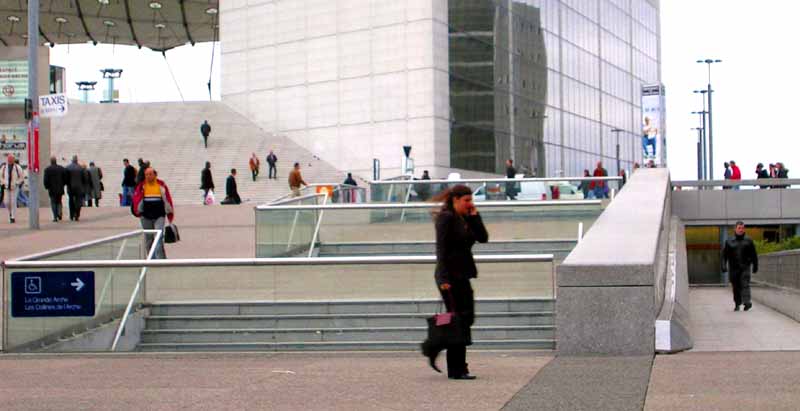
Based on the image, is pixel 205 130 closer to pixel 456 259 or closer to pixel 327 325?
pixel 327 325

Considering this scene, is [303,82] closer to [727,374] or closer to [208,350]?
[208,350]

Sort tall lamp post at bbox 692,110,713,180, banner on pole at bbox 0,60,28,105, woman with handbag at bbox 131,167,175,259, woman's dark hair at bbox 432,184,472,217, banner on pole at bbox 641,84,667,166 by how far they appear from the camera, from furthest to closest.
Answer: tall lamp post at bbox 692,110,713,180 < banner on pole at bbox 641,84,667,166 < banner on pole at bbox 0,60,28,105 < woman with handbag at bbox 131,167,175,259 < woman's dark hair at bbox 432,184,472,217

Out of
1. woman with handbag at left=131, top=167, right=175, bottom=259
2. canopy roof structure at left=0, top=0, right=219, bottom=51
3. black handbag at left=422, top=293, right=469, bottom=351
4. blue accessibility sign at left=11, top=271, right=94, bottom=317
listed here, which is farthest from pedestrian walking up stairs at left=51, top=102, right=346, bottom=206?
black handbag at left=422, top=293, right=469, bottom=351

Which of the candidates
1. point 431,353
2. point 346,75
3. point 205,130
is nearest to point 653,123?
point 346,75

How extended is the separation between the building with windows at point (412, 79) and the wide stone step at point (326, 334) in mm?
48913

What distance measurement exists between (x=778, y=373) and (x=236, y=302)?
6135mm

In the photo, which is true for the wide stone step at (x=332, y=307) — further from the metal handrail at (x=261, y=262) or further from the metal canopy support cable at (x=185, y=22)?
the metal canopy support cable at (x=185, y=22)

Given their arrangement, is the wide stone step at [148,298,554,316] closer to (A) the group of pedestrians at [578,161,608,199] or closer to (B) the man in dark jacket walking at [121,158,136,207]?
(A) the group of pedestrians at [578,161,608,199]

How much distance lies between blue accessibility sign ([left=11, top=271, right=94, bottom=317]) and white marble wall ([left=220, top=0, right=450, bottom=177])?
49.2 m

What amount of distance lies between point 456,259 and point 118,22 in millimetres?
80146

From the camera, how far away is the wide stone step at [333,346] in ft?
40.6

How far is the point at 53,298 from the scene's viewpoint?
1337cm

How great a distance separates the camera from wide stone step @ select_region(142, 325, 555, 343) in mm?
12422

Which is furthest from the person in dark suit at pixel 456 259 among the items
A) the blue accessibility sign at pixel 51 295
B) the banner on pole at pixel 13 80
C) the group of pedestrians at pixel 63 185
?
the banner on pole at pixel 13 80
